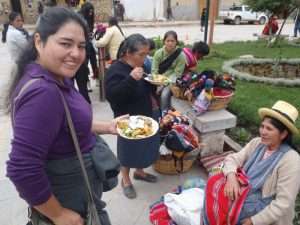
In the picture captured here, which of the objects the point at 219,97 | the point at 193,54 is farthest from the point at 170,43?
the point at 219,97

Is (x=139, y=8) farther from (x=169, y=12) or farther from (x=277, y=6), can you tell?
(x=277, y=6)

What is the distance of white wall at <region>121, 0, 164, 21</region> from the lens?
25453 mm

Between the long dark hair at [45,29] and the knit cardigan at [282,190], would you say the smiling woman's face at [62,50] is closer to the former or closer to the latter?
the long dark hair at [45,29]

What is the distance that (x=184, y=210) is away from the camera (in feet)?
8.63

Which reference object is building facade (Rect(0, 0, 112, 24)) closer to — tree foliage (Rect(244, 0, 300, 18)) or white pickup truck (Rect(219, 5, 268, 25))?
white pickup truck (Rect(219, 5, 268, 25))

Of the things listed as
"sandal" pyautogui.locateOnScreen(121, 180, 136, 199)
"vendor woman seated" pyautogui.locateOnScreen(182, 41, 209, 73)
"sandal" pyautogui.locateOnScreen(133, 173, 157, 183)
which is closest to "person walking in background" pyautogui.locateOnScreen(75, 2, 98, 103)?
"vendor woman seated" pyautogui.locateOnScreen(182, 41, 209, 73)

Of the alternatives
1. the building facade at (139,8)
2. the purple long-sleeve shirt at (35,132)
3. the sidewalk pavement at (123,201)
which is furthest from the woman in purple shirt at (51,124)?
the building facade at (139,8)

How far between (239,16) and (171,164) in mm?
24906

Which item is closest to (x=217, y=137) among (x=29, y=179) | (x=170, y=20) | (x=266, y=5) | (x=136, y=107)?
(x=136, y=107)

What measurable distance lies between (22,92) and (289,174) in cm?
179

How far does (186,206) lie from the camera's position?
2646 millimetres

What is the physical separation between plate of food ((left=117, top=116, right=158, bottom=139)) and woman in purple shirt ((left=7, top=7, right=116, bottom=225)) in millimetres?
707

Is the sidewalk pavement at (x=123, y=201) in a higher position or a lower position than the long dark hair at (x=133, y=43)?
lower

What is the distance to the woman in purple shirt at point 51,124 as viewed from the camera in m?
1.20
